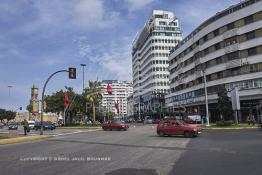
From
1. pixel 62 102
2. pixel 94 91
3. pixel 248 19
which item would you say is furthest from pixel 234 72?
pixel 62 102

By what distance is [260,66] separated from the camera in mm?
50812

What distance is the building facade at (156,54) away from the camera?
117625mm

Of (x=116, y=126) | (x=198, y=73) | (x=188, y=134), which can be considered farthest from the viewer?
(x=198, y=73)

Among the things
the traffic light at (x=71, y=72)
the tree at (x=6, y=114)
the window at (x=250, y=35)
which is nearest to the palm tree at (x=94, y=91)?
the window at (x=250, y=35)

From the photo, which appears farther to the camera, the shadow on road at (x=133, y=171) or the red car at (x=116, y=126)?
the red car at (x=116, y=126)

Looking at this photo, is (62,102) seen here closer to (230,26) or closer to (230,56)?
(230,56)

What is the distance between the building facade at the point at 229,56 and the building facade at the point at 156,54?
41.9 m

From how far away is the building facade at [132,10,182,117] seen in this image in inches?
4631

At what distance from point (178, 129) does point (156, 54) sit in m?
93.4

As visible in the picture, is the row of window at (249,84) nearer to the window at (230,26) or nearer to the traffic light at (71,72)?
the window at (230,26)

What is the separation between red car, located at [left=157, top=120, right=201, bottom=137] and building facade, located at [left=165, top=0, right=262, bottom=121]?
22.3m

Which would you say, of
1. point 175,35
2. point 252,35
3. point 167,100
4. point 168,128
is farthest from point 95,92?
point 175,35

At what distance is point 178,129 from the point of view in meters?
25.7

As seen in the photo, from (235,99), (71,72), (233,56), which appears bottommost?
(235,99)
